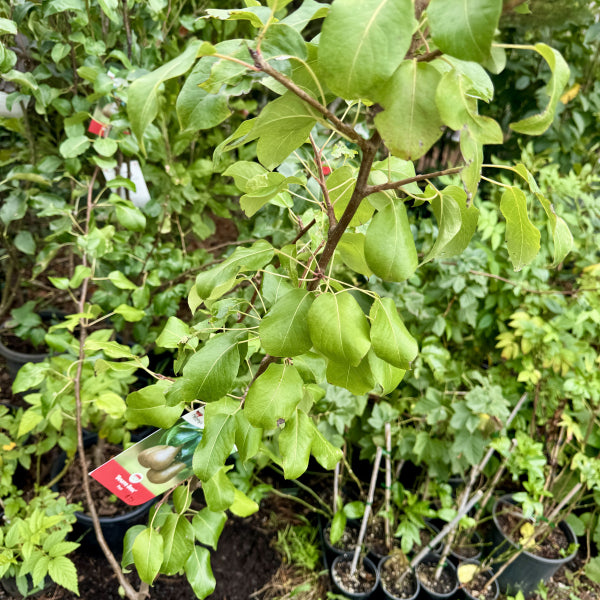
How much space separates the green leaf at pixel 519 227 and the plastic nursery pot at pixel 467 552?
142 cm

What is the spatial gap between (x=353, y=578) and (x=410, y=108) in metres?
1.52

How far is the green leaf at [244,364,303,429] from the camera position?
616 mm

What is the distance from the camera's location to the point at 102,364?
81 cm

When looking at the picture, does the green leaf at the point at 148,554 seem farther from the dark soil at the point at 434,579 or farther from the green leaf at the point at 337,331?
the dark soil at the point at 434,579

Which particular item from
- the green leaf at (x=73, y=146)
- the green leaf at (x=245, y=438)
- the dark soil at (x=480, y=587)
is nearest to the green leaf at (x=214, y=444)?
the green leaf at (x=245, y=438)

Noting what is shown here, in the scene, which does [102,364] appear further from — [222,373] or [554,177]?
[554,177]

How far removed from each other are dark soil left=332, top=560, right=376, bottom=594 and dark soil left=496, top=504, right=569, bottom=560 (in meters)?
0.55

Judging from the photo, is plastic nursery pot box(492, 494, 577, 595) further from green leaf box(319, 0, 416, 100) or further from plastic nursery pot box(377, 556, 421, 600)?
green leaf box(319, 0, 416, 100)

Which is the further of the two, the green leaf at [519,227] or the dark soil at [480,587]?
the dark soil at [480,587]

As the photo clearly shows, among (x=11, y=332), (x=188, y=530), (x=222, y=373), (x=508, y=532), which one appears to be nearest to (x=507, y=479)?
(x=508, y=532)

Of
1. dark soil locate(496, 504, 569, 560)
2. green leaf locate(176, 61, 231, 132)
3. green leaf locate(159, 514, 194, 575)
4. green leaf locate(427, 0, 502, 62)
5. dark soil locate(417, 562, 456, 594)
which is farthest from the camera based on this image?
dark soil locate(496, 504, 569, 560)

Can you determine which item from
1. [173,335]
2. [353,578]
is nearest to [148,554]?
[173,335]

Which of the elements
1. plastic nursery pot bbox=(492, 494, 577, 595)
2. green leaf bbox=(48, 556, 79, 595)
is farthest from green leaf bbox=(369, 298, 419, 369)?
plastic nursery pot bbox=(492, 494, 577, 595)

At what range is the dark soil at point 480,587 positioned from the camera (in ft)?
5.11
